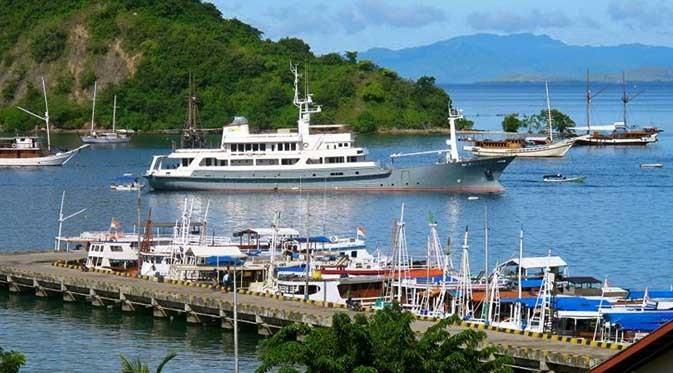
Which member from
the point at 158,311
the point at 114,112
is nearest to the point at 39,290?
the point at 158,311

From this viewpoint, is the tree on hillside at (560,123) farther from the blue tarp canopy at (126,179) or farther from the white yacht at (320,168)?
the white yacht at (320,168)

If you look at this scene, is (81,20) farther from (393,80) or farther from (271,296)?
(271,296)

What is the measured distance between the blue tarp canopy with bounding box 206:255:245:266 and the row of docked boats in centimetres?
3

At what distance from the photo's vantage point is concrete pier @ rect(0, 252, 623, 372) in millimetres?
39656

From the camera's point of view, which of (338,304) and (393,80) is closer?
(338,304)

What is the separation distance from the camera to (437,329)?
92.0ft

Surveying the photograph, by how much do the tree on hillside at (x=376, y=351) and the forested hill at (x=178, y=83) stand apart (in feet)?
498

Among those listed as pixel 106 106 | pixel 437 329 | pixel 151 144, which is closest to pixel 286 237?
pixel 437 329

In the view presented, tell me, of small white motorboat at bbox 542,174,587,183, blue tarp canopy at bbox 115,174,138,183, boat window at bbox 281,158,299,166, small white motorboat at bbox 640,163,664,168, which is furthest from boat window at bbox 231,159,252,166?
small white motorboat at bbox 640,163,664,168

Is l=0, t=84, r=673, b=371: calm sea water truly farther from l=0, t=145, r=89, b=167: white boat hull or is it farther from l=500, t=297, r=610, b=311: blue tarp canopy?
l=500, t=297, r=610, b=311: blue tarp canopy

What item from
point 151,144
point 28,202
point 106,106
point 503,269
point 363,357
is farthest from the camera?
point 106,106

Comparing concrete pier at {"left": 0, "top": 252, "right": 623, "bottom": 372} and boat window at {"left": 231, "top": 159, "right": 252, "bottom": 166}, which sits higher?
boat window at {"left": 231, "top": 159, "right": 252, "bottom": 166}

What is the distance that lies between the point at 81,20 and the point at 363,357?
176 m

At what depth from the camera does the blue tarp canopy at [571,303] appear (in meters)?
44.8
